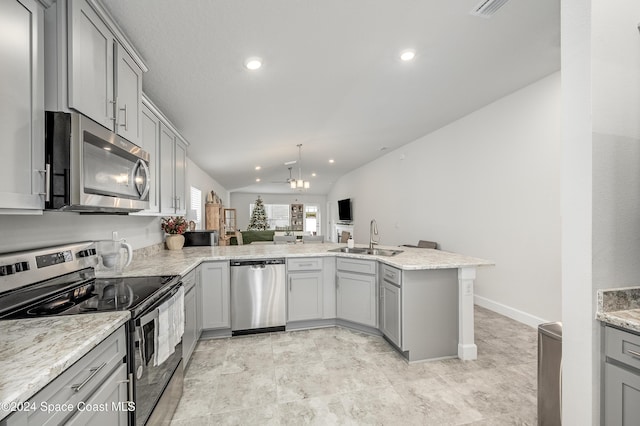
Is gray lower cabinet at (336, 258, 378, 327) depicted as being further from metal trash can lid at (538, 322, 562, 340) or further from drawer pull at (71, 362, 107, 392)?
drawer pull at (71, 362, 107, 392)

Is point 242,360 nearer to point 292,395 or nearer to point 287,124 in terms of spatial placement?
point 292,395

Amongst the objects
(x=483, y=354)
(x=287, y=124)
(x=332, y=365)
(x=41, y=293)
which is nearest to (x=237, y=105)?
(x=287, y=124)

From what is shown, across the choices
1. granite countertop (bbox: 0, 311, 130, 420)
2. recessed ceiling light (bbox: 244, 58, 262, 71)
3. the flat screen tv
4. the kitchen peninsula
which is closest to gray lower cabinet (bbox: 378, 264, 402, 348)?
the kitchen peninsula

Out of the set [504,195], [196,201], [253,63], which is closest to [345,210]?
[196,201]

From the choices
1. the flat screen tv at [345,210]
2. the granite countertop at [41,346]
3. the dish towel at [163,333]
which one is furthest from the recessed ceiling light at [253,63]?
the flat screen tv at [345,210]

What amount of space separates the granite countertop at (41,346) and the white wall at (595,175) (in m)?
2.00

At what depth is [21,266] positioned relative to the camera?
134cm

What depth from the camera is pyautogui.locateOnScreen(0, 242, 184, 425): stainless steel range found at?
125 centimetres

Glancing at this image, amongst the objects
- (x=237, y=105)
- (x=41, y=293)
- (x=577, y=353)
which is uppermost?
(x=237, y=105)

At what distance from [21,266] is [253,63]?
198 cm

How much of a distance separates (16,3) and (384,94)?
3.08 metres

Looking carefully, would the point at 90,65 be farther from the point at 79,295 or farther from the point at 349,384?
the point at 349,384

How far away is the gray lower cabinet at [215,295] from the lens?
2900 millimetres

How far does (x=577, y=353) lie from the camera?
1.27 metres
